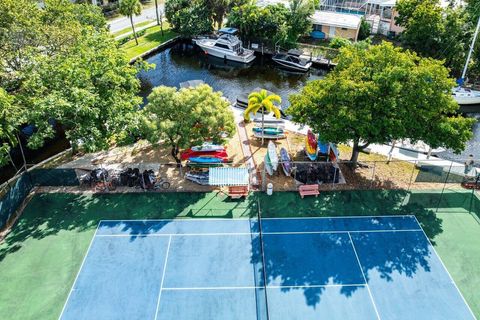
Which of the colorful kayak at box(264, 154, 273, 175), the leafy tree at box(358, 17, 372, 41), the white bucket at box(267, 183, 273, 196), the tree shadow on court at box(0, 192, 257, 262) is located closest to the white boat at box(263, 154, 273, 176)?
the colorful kayak at box(264, 154, 273, 175)

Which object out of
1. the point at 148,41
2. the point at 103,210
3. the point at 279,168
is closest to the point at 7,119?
the point at 103,210

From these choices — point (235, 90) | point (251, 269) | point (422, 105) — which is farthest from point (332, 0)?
point (251, 269)

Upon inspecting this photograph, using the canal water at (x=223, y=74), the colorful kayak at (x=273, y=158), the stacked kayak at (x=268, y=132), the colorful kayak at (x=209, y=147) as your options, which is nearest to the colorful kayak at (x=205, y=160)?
the colorful kayak at (x=209, y=147)

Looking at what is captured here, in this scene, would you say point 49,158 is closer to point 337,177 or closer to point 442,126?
point 337,177

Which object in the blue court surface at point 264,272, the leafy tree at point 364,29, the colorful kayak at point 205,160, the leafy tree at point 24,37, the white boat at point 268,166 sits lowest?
the blue court surface at point 264,272

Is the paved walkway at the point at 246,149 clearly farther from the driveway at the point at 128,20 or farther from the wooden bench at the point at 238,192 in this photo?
the driveway at the point at 128,20

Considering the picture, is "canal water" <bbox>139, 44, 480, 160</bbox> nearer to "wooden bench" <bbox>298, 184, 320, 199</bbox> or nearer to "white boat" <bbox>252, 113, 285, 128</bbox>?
"white boat" <bbox>252, 113, 285, 128</bbox>
